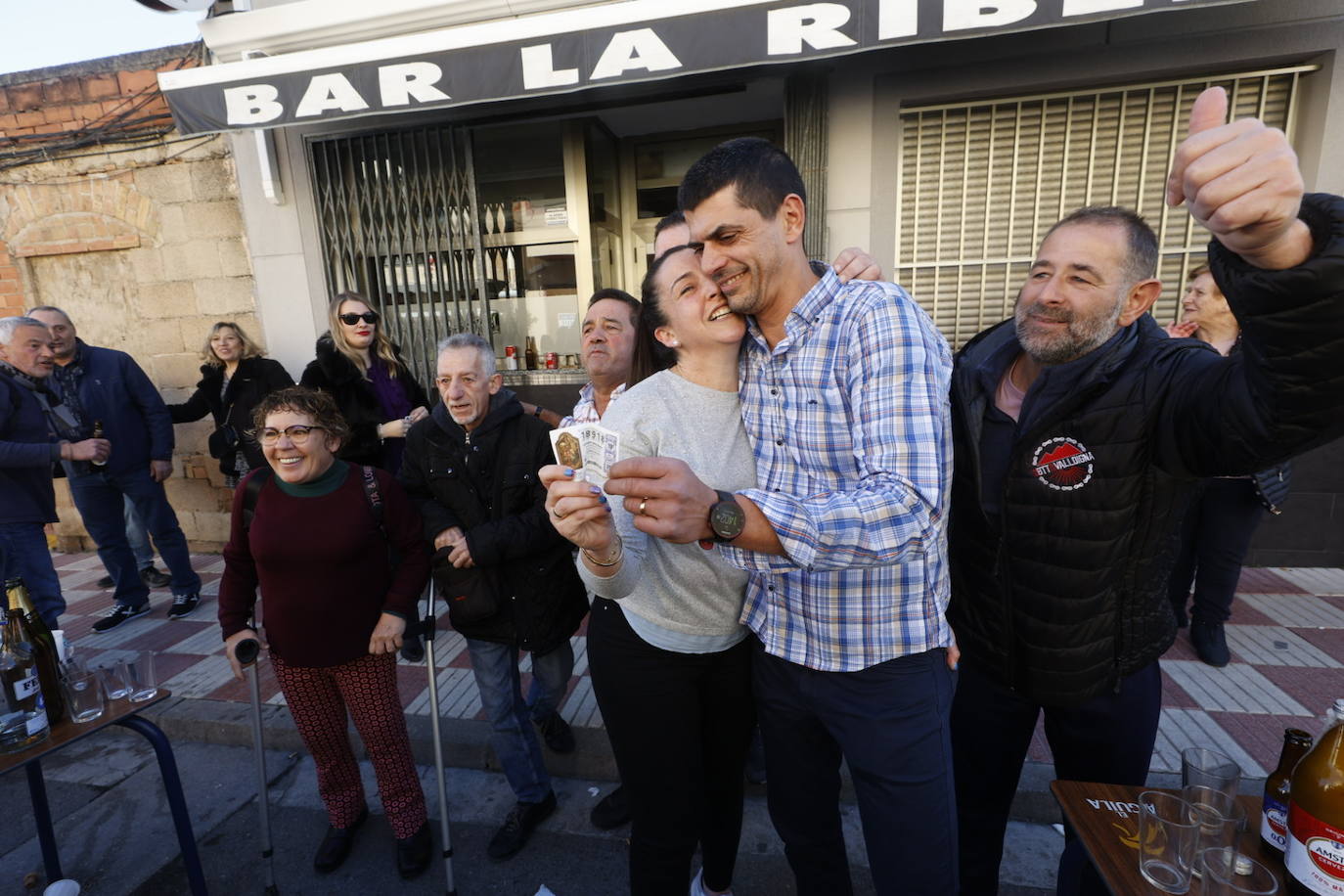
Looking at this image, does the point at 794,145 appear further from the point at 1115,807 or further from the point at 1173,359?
the point at 1115,807

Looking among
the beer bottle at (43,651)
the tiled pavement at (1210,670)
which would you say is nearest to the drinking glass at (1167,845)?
the tiled pavement at (1210,670)

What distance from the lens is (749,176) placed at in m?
1.24

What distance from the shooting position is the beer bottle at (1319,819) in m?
0.99

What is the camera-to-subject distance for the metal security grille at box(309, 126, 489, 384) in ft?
16.3

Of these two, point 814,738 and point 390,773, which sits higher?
point 814,738

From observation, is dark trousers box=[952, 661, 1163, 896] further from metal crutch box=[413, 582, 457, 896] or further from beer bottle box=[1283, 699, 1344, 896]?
metal crutch box=[413, 582, 457, 896]

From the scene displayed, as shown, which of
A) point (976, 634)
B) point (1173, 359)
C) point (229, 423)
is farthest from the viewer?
point (229, 423)

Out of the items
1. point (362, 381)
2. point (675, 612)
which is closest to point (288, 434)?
point (362, 381)

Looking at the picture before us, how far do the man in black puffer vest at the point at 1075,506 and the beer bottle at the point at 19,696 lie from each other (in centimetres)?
280

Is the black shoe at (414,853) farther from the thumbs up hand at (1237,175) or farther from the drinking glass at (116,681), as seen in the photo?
the thumbs up hand at (1237,175)

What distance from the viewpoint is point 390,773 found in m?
2.36

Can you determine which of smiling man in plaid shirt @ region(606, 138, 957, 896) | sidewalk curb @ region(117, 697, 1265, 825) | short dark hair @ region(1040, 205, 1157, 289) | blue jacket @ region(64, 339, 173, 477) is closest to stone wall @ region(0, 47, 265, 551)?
blue jacket @ region(64, 339, 173, 477)

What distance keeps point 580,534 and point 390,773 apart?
1.85 meters

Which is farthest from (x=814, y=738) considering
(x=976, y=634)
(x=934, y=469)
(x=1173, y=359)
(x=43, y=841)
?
(x=43, y=841)
